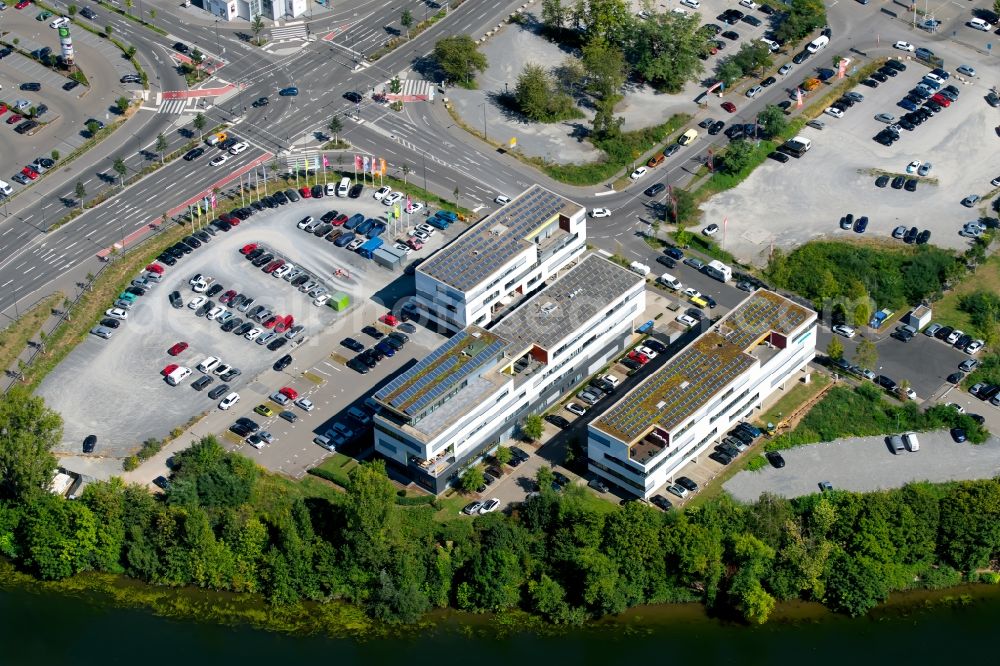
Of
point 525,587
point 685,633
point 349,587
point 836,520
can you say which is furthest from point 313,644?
point 836,520

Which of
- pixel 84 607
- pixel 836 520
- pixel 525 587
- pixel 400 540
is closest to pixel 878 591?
pixel 836 520

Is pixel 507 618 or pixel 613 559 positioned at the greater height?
pixel 613 559

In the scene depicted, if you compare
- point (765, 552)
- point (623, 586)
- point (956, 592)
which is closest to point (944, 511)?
point (956, 592)

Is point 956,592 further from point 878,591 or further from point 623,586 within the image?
point 623,586

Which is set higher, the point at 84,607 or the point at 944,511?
the point at 944,511

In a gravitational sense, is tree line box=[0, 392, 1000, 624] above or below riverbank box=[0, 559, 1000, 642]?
above

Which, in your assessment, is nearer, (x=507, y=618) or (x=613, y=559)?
(x=613, y=559)

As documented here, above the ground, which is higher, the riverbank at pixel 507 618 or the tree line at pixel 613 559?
the tree line at pixel 613 559

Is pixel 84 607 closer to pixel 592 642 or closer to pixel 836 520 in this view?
pixel 592 642
